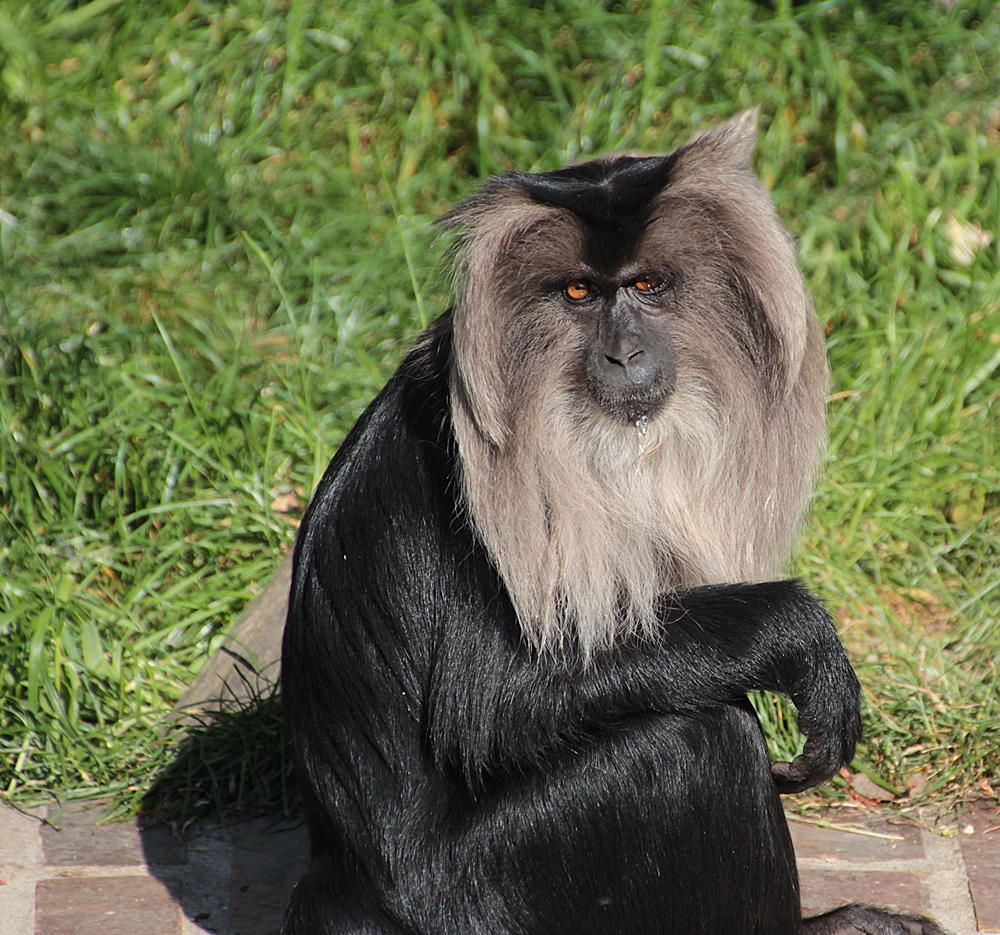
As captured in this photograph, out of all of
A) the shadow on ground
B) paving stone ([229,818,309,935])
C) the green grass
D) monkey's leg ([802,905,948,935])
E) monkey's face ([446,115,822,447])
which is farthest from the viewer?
the green grass

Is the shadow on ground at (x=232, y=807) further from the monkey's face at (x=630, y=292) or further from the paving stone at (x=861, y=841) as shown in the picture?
the monkey's face at (x=630, y=292)

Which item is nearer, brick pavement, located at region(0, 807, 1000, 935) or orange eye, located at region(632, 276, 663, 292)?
orange eye, located at region(632, 276, 663, 292)

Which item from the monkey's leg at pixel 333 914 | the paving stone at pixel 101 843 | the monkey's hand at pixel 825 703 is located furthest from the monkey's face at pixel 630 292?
the paving stone at pixel 101 843

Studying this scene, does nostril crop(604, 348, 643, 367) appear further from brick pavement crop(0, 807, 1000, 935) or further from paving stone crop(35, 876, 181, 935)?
paving stone crop(35, 876, 181, 935)

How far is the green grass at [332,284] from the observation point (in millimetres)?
3912

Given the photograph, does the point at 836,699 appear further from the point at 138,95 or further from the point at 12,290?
the point at 138,95

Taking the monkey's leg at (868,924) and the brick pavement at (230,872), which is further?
the brick pavement at (230,872)

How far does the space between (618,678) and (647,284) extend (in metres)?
0.75

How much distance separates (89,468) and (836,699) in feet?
8.49

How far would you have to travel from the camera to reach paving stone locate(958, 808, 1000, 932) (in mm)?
3160

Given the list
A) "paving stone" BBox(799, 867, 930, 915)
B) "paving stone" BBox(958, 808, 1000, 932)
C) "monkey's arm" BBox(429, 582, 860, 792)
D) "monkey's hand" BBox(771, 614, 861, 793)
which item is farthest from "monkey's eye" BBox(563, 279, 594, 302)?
"paving stone" BBox(958, 808, 1000, 932)

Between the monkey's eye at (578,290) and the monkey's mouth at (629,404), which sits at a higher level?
the monkey's eye at (578,290)

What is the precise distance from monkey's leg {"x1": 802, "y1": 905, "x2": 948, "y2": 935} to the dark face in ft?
4.04

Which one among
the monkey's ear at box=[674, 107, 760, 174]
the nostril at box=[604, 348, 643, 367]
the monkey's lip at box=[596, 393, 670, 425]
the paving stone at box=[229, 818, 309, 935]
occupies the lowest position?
the paving stone at box=[229, 818, 309, 935]
